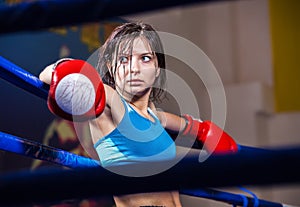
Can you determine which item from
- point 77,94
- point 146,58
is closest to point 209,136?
point 146,58

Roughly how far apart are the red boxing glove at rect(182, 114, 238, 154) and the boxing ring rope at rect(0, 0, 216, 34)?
0.87 m

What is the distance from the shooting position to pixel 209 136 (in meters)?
1.50

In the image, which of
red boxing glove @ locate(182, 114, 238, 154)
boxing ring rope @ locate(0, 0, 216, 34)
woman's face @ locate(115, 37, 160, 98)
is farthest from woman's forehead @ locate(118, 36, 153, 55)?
boxing ring rope @ locate(0, 0, 216, 34)

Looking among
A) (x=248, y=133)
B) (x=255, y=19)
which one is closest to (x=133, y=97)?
(x=248, y=133)

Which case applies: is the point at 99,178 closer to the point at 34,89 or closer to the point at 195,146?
the point at 34,89

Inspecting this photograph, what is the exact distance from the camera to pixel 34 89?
3.59ft

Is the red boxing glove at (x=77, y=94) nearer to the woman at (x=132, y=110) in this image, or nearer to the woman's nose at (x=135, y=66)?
the woman at (x=132, y=110)

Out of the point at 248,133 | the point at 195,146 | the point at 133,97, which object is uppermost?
the point at 133,97

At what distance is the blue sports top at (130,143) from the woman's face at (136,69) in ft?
0.19

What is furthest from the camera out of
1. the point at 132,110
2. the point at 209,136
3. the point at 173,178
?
the point at 209,136

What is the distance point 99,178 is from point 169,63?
9.31 ft

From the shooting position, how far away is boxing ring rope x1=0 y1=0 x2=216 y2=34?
62 cm

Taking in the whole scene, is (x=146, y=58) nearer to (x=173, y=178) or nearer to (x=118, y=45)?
(x=118, y=45)

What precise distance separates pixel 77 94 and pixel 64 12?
24 centimetres
